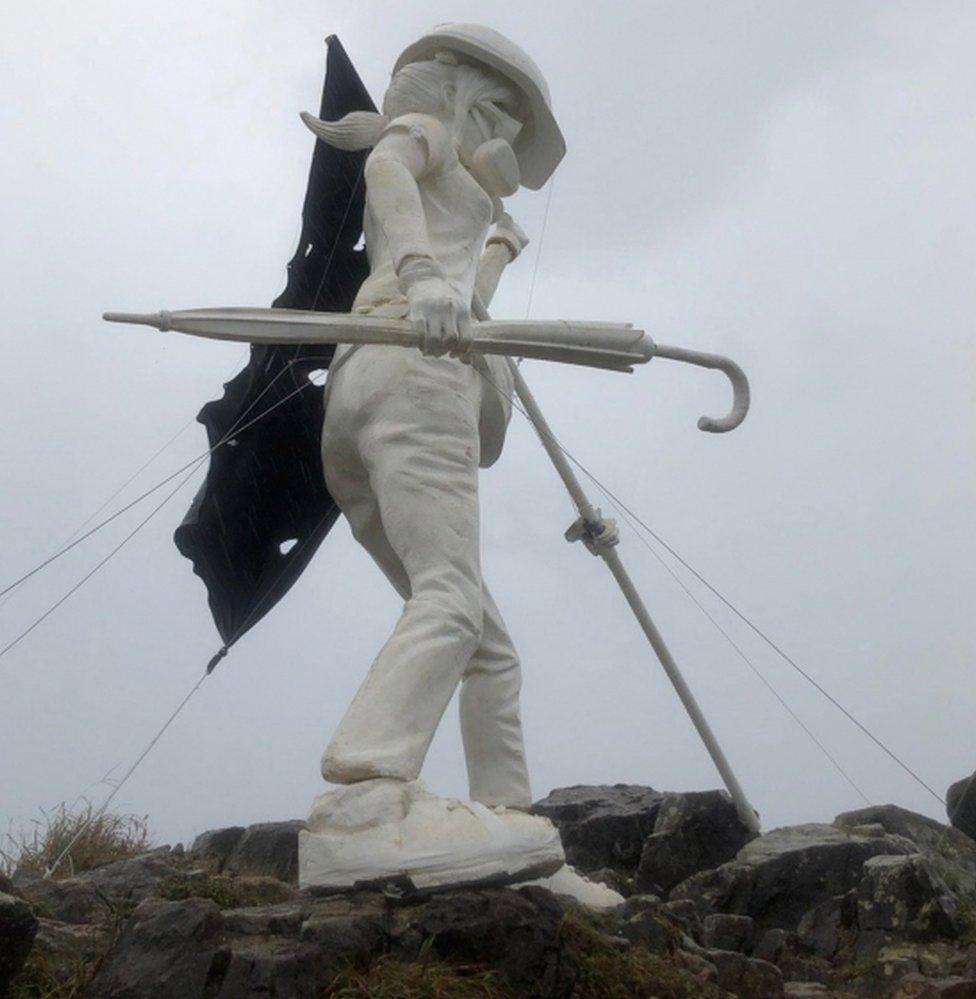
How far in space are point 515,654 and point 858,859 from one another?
179cm

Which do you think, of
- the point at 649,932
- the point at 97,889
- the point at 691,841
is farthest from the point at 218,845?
the point at 649,932

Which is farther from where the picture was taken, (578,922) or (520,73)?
(520,73)

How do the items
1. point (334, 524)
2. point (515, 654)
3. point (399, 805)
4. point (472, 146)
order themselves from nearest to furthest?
point (399, 805), point (515, 654), point (472, 146), point (334, 524)

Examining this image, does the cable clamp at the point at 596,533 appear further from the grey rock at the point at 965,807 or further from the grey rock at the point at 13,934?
the grey rock at the point at 13,934

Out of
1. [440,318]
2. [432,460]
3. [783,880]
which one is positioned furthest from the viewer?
[783,880]

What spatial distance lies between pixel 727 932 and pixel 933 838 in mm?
1670

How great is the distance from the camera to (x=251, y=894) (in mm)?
4672

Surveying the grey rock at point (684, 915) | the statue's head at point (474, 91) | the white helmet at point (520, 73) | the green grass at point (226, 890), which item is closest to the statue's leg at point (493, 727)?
the grey rock at point (684, 915)

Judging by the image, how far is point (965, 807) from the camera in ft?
21.1

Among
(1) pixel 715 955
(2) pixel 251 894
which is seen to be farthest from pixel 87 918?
(1) pixel 715 955

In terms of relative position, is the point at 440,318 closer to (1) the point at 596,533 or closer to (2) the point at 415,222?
(2) the point at 415,222

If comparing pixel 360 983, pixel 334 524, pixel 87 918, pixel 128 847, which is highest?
pixel 334 524

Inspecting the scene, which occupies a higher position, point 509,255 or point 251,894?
point 509,255

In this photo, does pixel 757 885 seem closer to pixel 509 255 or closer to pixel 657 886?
pixel 657 886
